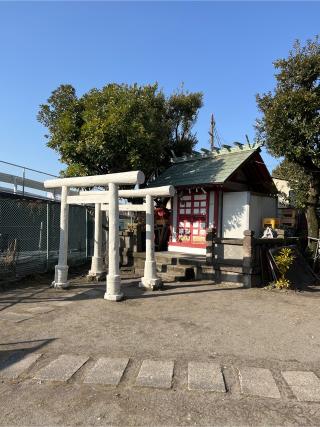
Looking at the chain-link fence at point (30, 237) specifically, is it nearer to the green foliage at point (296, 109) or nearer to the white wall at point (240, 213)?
the white wall at point (240, 213)

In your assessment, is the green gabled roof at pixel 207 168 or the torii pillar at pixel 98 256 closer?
the torii pillar at pixel 98 256

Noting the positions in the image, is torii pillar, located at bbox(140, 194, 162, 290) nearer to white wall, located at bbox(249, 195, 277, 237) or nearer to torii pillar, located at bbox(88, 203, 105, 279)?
torii pillar, located at bbox(88, 203, 105, 279)

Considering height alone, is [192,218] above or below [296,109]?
below

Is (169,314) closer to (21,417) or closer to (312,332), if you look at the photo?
(312,332)

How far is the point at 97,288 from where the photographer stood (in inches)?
398

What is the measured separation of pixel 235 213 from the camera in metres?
14.5

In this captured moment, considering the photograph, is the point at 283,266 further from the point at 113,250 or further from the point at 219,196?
the point at 113,250

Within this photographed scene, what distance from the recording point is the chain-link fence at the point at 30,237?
10.3m

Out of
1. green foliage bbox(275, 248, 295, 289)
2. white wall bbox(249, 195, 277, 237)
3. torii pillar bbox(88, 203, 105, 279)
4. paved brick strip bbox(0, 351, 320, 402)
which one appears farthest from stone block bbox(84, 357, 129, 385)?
white wall bbox(249, 195, 277, 237)

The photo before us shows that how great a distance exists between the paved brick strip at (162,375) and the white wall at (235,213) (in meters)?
9.76

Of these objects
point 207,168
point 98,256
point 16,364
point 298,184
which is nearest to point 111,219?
point 98,256

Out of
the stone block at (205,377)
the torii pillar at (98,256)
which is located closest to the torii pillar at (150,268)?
the torii pillar at (98,256)

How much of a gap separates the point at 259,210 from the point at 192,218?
8.97ft

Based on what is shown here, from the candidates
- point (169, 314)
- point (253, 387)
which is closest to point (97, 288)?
point (169, 314)
